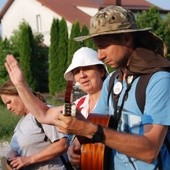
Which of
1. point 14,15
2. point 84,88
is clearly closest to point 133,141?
point 84,88

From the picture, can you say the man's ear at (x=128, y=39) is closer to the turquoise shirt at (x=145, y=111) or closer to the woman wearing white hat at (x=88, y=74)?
the turquoise shirt at (x=145, y=111)

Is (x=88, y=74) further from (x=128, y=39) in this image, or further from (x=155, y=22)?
(x=155, y=22)

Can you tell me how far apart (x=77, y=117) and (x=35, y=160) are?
73.4 inches

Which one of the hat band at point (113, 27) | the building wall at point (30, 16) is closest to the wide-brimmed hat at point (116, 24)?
the hat band at point (113, 27)

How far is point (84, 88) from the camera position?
Answer: 4410 mm

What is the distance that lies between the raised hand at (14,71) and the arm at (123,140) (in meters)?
0.57

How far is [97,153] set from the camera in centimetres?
288

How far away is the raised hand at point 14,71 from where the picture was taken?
2.87 metres

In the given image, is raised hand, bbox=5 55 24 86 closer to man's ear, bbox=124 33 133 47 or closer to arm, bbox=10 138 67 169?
man's ear, bbox=124 33 133 47

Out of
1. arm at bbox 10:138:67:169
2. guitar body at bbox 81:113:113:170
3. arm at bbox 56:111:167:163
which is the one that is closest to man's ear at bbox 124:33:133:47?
guitar body at bbox 81:113:113:170

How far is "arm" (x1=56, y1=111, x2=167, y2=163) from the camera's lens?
7.72ft

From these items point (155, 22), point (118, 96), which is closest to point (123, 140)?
point (118, 96)

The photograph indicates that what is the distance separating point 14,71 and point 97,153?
58 cm

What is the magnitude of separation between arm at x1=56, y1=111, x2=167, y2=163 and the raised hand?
0.57 meters
